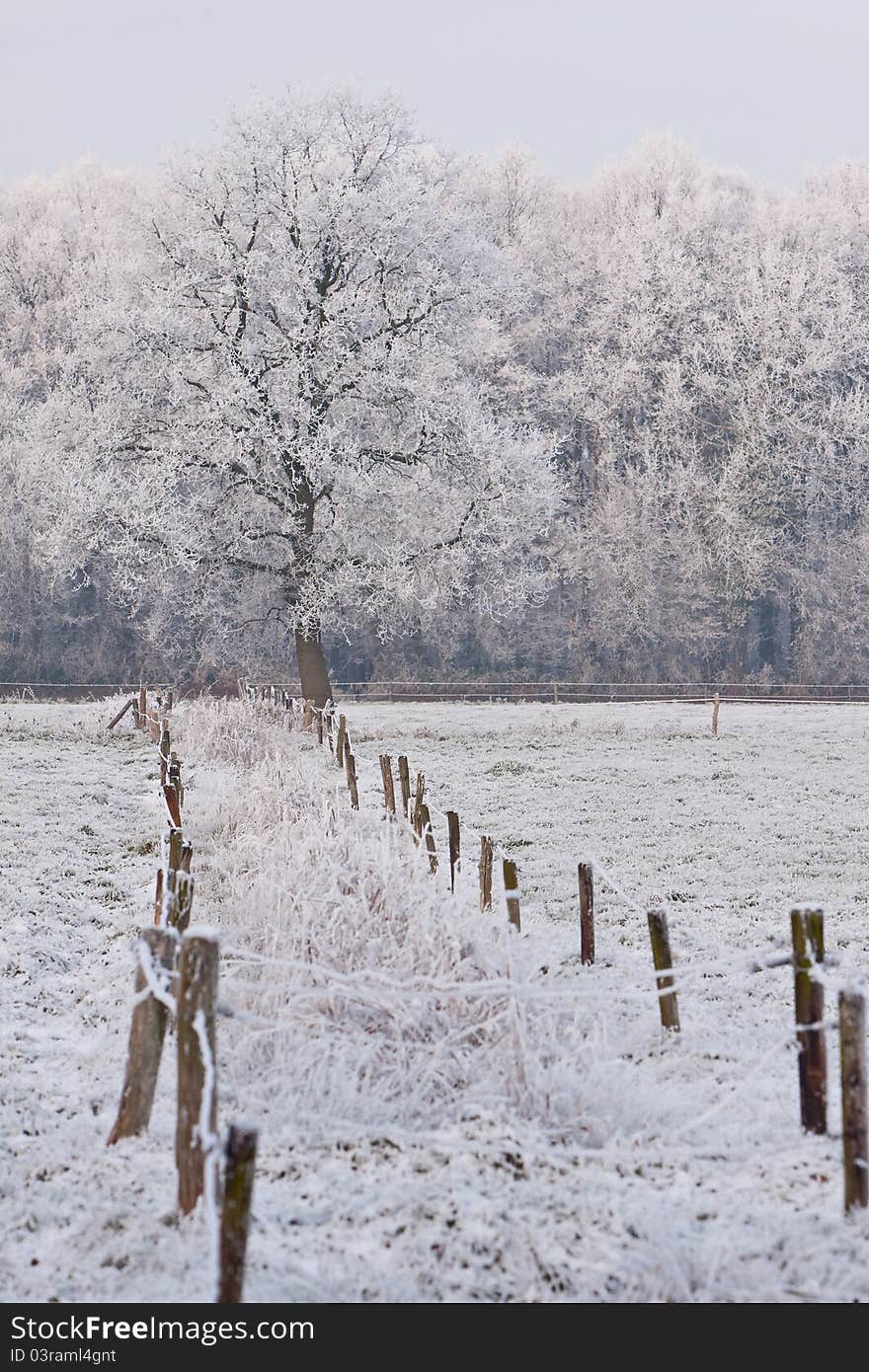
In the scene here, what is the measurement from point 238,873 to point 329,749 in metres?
9.37

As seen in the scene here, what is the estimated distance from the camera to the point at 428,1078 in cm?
512

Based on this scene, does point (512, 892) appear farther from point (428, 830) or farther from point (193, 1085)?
point (193, 1085)

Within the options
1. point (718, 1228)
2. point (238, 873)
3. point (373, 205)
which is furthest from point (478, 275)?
point (718, 1228)

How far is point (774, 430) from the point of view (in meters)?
35.2

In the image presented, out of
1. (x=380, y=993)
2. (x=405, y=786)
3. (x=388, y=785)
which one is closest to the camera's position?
(x=380, y=993)

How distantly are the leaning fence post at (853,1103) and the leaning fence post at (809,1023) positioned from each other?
46cm

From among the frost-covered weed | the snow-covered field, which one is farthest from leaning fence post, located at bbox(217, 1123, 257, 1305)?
the frost-covered weed

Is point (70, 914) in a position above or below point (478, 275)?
below

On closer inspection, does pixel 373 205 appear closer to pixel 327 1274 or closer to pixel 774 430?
pixel 774 430

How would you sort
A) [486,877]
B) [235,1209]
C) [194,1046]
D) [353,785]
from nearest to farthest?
[235,1209] → [194,1046] → [486,877] → [353,785]

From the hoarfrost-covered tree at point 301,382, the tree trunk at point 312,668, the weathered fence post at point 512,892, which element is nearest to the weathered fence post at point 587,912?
the weathered fence post at point 512,892

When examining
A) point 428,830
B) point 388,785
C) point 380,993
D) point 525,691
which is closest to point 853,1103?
point 380,993

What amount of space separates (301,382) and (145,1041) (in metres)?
20.7

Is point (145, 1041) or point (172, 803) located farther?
point (172, 803)
